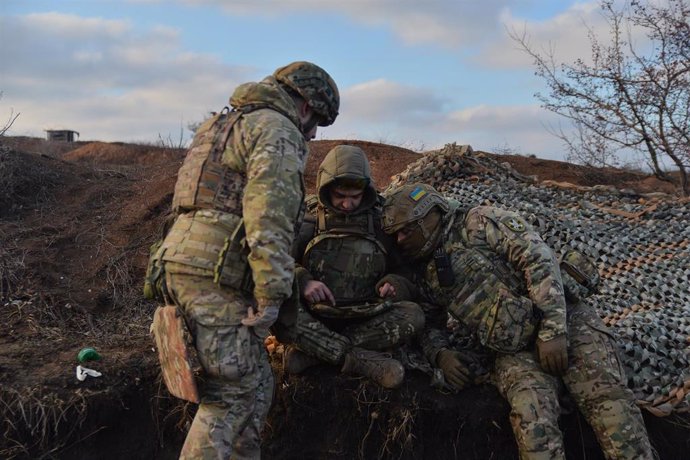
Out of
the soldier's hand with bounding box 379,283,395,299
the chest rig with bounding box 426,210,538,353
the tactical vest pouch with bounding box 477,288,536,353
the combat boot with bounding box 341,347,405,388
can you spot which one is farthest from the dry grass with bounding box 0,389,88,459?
the tactical vest pouch with bounding box 477,288,536,353

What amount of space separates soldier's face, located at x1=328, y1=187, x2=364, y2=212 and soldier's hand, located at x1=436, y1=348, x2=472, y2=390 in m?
1.13

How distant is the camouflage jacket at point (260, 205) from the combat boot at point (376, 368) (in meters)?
1.23

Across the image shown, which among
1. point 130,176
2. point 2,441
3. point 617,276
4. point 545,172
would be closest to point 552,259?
point 617,276

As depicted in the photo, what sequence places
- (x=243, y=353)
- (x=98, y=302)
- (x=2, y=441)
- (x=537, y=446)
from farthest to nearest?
1. (x=98, y=302)
2. (x=2, y=441)
3. (x=537, y=446)
4. (x=243, y=353)

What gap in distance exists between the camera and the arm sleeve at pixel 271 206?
3.21 meters

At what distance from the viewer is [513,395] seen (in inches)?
163

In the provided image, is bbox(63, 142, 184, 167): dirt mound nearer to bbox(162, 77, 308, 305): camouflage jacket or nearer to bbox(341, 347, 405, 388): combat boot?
bbox(341, 347, 405, 388): combat boot

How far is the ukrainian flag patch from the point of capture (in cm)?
445

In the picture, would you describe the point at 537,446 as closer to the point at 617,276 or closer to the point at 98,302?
the point at 617,276

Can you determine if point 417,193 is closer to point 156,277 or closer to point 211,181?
point 211,181

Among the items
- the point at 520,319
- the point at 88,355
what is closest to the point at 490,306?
the point at 520,319

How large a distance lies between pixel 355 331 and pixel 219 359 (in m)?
1.36

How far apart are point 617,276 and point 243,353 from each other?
11.9 ft

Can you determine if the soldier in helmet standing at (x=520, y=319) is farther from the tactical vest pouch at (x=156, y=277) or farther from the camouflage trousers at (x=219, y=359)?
the tactical vest pouch at (x=156, y=277)
